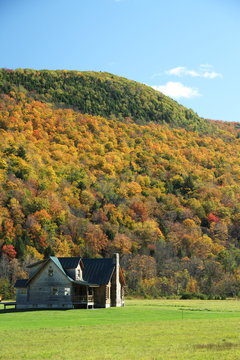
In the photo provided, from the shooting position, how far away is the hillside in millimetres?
111312

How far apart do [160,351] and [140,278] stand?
81218 millimetres

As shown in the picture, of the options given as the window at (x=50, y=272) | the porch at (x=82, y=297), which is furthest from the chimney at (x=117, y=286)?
the window at (x=50, y=272)

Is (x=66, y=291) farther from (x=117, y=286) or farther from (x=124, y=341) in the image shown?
(x=124, y=341)

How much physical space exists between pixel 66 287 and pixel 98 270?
18.0 feet

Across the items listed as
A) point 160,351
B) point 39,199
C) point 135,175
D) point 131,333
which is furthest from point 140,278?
point 160,351

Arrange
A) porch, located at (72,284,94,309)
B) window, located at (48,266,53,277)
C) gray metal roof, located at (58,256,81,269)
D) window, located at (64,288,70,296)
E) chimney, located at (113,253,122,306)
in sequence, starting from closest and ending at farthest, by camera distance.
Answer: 1. porch, located at (72,284,94,309)
2. window, located at (64,288,70,296)
3. window, located at (48,266,53,277)
4. gray metal roof, located at (58,256,81,269)
5. chimney, located at (113,253,122,306)

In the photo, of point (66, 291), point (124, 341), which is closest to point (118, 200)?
point (66, 291)

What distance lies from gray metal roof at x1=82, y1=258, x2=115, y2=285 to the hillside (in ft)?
80.5

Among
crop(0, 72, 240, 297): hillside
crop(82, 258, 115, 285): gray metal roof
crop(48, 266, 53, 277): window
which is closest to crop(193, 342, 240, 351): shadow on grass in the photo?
crop(82, 258, 115, 285): gray metal roof

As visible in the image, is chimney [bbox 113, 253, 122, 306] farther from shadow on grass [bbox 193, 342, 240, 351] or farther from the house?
shadow on grass [bbox 193, 342, 240, 351]

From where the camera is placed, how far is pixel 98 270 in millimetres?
68938

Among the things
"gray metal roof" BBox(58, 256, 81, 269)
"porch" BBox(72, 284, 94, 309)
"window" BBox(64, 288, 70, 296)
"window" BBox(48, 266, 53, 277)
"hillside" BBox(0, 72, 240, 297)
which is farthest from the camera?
"hillside" BBox(0, 72, 240, 297)

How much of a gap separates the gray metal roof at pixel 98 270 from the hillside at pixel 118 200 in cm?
2455

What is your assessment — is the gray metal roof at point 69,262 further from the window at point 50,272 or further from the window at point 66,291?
the window at point 66,291
